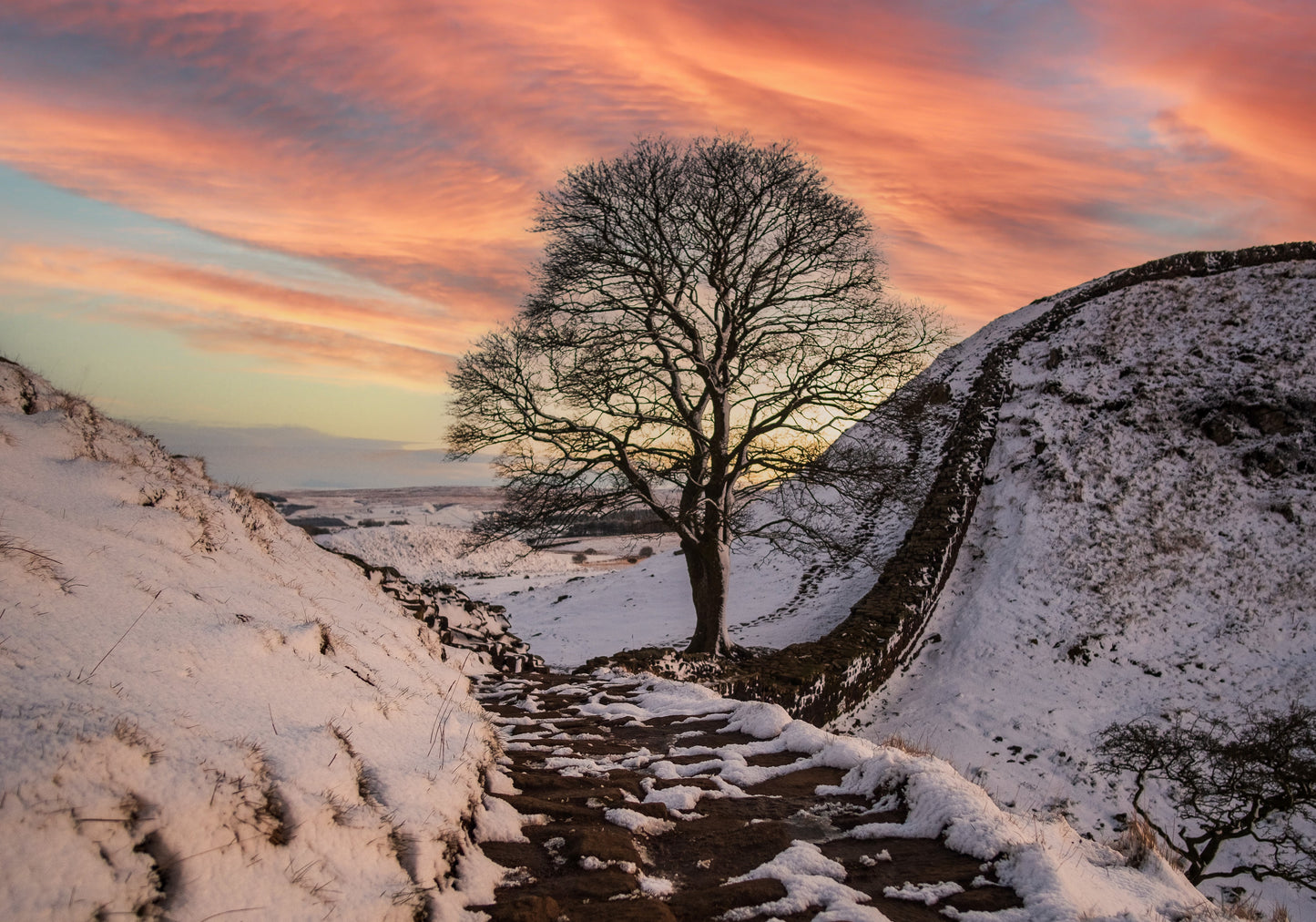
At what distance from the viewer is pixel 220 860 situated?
3002 mm

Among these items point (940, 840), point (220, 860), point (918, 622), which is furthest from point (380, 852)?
point (918, 622)

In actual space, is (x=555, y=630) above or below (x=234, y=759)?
below

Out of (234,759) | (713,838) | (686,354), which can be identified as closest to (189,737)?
(234,759)

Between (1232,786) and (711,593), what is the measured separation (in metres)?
8.87

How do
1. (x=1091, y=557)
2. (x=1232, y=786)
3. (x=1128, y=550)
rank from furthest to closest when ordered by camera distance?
(x=1128, y=550) < (x=1091, y=557) < (x=1232, y=786)

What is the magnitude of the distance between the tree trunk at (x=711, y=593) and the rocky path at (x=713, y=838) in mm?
7312

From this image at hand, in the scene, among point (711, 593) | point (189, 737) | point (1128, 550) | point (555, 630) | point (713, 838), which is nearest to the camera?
point (189, 737)

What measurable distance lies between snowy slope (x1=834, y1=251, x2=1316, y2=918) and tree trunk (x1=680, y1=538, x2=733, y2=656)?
290 centimetres

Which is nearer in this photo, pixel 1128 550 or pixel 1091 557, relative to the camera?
pixel 1091 557

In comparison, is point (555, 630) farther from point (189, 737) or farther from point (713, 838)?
point (189, 737)

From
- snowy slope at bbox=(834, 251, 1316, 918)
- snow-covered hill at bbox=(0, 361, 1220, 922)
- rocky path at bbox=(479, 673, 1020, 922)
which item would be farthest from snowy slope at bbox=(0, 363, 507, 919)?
snowy slope at bbox=(834, 251, 1316, 918)

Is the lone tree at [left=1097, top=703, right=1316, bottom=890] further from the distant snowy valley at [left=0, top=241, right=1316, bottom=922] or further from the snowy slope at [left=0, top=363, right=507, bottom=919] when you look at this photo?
the snowy slope at [left=0, top=363, right=507, bottom=919]

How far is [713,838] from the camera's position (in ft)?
16.0

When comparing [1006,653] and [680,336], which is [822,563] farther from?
[680,336]
